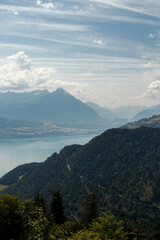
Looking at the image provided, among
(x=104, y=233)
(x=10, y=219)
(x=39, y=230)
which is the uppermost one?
(x=10, y=219)

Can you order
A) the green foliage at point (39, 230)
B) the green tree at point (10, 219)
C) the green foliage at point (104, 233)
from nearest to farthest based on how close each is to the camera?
the green foliage at point (104, 233) → the green foliage at point (39, 230) → the green tree at point (10, 219)

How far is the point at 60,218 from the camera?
64.3m

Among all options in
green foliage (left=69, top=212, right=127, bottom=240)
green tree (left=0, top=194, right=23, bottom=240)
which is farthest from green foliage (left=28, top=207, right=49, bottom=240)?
green foliage (left=69, top=212, right=127, bottom=240)

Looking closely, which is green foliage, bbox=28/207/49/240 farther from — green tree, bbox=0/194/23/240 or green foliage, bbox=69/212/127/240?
green foliage, bbox=69/212/127/240

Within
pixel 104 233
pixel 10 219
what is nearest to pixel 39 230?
pixel 10 219

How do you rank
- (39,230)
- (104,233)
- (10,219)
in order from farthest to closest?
(10,219)
(39,230)
(104,233)

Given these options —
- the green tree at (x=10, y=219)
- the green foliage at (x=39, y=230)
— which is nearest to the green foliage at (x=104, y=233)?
the green foliage at (x=39, y=230)

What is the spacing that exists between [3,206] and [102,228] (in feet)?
53.8

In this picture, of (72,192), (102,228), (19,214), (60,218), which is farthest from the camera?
(72,192)

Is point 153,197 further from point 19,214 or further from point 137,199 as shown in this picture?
point 19,214

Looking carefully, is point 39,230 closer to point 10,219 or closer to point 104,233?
point 10,219

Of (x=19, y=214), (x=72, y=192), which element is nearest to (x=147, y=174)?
(x=72, y=192)

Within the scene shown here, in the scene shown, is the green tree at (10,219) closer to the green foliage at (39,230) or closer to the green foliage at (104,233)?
the green foliage at (39,230)

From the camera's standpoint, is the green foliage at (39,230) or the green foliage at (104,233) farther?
the green foliage at (39,230)
